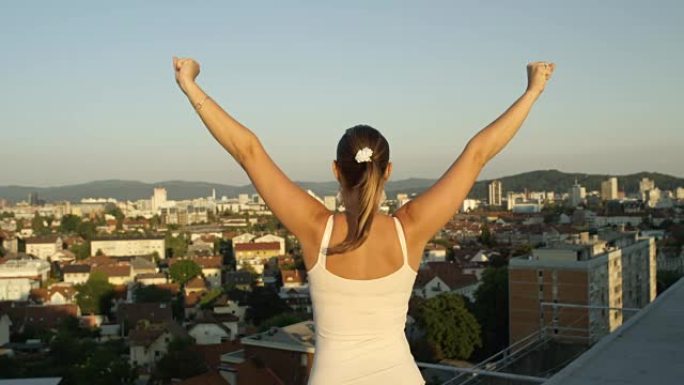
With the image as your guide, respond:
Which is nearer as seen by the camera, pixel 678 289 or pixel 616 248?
pixel 678 289

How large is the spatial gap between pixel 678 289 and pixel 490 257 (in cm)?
2621

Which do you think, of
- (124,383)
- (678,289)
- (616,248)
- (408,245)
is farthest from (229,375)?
(616,248)

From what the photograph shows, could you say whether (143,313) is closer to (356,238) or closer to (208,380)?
(208,380)

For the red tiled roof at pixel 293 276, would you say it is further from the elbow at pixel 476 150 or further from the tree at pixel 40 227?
the tree at pixel 40 227

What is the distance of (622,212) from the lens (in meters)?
53.2

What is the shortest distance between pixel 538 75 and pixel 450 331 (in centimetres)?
1377

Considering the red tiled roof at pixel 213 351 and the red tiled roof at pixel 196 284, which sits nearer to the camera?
the red tiled roof at pixel 213 351

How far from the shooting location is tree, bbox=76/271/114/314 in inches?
952

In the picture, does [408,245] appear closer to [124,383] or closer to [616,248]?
[124,383]

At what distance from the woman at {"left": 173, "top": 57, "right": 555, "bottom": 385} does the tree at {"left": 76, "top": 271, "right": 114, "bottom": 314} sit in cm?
2486

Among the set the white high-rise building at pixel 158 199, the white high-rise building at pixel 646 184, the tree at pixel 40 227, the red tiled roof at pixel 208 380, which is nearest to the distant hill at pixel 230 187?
the white high-rise building at pixel 646 184

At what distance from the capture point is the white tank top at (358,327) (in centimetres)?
84

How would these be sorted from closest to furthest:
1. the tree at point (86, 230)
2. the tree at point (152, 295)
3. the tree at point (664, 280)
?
the tree at point (664, 280) → the tree at point (152, 295) → the tree at point (86, 230)

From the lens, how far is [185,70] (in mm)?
895
